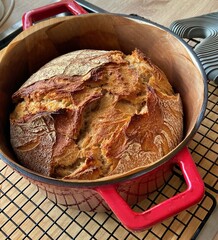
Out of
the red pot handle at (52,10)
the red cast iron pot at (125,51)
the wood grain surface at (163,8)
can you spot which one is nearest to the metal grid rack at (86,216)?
the red cast iron pot at (125,51)

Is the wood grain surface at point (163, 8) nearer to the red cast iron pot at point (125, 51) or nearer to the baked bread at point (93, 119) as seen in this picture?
the red cast iron pot at point (125, 51)

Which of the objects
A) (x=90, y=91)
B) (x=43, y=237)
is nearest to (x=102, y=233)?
(x=43, y=237)

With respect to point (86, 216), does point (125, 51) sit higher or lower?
higher

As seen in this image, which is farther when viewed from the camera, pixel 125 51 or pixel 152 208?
pixel 125 51

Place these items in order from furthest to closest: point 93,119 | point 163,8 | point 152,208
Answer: point 163,8 → point 93,119 → point 152,208

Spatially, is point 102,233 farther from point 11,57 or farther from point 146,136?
point 11,57

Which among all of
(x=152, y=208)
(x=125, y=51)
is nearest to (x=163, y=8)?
(x=125, y=51)

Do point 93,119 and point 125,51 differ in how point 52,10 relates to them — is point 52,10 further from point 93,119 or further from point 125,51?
point 93,119
